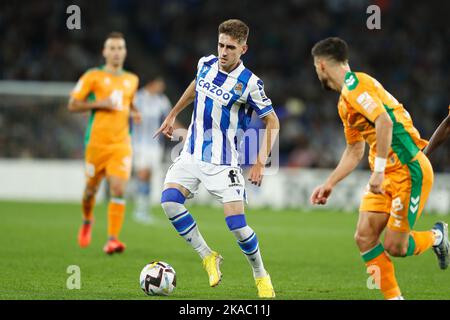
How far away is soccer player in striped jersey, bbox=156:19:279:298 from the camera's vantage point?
23.5 feet

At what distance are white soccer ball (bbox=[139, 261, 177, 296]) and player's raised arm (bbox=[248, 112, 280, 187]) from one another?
3.48 ft

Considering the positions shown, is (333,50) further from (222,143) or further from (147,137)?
(147,137)

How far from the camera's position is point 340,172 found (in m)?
6.65

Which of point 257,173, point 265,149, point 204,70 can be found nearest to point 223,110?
point 204,70

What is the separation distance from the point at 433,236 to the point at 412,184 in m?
0.82

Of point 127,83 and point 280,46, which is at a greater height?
point 280,46

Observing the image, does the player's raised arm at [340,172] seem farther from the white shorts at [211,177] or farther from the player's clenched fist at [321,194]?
the white shorts at [211,177]

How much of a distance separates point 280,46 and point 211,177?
1829 centimetres

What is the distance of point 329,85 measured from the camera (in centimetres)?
647

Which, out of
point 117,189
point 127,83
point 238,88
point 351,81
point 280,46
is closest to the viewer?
point 351,81

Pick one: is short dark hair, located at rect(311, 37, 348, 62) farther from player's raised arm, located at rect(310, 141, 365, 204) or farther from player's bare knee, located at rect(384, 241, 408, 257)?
player's bare knee, located at rect(384, 241, 408, 257)

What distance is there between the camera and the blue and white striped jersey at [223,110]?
7.31 m

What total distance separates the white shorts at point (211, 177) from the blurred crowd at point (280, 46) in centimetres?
1369

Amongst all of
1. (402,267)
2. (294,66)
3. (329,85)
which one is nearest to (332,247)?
(402,267)
